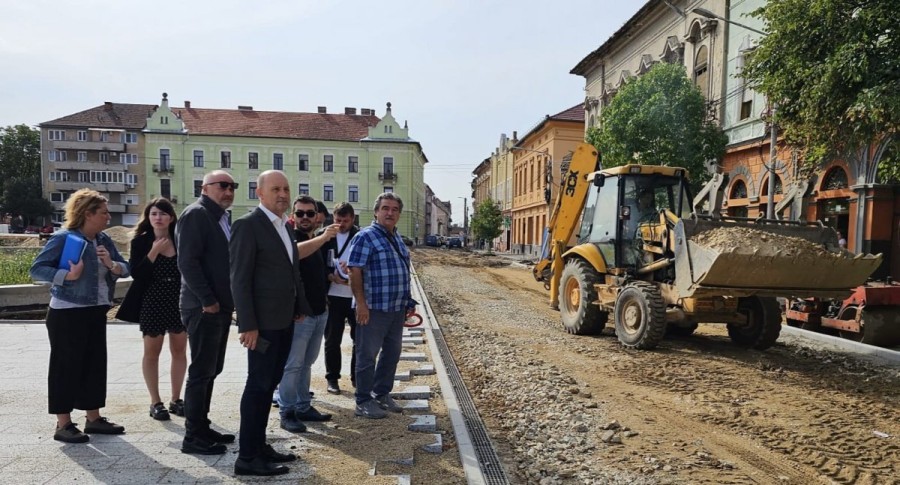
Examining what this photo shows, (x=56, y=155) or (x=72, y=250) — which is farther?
(x=56, y=155)

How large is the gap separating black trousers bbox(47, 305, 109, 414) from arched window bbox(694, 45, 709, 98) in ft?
69.2

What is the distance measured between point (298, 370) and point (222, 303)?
94 centimetres

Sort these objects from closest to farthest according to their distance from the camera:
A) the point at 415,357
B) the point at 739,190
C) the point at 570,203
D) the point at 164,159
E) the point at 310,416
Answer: the point at 310,416
the point at 415,357
the point at 570,203
the point at 739,190
the point at 164,159

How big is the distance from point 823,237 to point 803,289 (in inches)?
36.8

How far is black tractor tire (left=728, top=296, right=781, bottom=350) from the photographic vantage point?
780 centimetres

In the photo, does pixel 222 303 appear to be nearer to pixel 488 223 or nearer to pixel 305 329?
pixel 305 329

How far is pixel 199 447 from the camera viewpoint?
3.75m

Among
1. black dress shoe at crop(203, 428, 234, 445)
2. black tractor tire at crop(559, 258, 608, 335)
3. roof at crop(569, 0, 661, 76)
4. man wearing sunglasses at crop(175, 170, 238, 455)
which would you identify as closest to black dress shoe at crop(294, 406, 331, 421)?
black dress shoe at crop(203, 428, 234, 445)

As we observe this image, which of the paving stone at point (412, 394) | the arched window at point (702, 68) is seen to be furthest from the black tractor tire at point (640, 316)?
the arched window at point (702, 68)

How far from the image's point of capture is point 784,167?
54.0 feet

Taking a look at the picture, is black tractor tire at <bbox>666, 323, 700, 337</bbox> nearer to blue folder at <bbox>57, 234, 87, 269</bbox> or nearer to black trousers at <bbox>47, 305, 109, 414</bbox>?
black trousers at <bbox>47, 305, 109, 414</bbox>

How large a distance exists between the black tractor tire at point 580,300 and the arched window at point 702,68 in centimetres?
1428

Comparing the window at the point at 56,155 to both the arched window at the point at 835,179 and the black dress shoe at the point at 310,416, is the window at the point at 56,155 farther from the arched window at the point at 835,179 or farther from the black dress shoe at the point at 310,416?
the black dress shoe at the point at 310,416

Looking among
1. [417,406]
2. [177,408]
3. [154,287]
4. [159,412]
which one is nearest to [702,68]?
[417,406]
